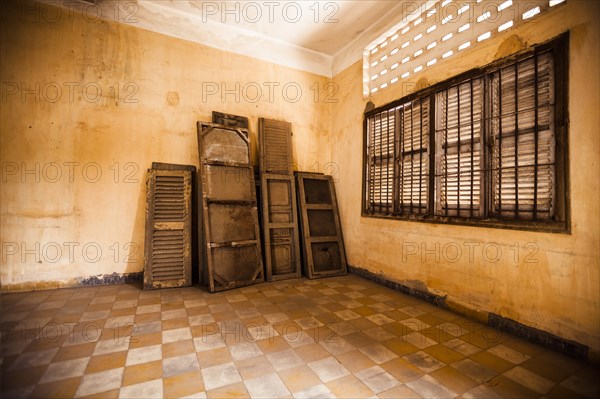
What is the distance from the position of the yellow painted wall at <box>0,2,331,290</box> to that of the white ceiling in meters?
0.24

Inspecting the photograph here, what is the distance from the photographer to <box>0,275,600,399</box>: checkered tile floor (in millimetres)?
1997

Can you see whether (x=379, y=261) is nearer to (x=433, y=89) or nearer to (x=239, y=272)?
(x=239, y=272)

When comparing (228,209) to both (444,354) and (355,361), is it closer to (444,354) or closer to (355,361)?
(355,361)

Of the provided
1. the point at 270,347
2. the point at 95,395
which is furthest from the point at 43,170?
the point at 270,347

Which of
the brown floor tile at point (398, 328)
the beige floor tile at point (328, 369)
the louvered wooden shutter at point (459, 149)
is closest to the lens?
the beige floor tile at point (328, 369)

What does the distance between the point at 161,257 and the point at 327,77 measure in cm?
468

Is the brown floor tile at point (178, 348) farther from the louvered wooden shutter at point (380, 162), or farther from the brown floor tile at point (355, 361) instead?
the louvered wooden shutter at point (380, 162)

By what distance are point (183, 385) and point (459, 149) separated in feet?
12.0

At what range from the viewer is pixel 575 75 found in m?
2.51

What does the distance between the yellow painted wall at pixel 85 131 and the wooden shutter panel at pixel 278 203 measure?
3.69 feet

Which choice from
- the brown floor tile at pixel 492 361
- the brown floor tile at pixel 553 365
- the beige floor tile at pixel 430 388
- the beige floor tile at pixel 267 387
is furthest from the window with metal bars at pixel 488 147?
the beige floor tile at pixel 267 387

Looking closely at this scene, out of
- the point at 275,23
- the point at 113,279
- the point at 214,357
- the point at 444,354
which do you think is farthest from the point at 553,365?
Answer: the point at 275,23

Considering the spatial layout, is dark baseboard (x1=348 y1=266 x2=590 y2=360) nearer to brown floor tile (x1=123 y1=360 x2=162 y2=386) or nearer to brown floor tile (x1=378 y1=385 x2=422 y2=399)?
brown floor tile (x1=378 y1=385 x2=422 y2=399)

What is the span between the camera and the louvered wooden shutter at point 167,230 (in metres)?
→ 4.11
